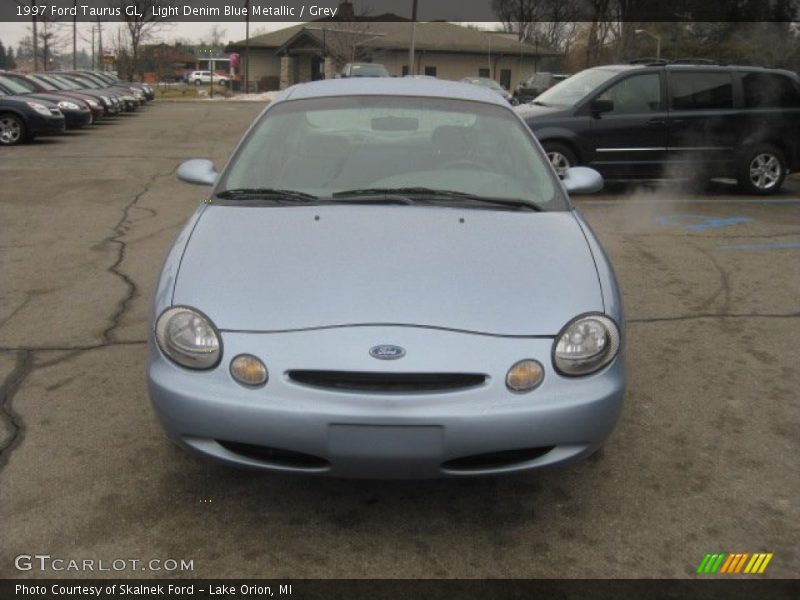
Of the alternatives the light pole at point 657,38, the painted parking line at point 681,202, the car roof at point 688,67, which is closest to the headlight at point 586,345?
the painted parking line at point 681,202

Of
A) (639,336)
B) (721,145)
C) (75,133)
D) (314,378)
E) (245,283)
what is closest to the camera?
(314,378)

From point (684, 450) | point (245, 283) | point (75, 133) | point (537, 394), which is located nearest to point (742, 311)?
point (684, 450)

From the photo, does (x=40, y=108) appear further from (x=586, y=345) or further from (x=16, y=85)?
(x=586, y=345)

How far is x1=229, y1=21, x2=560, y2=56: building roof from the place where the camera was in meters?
51.8

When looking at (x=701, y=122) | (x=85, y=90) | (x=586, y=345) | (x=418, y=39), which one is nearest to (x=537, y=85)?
(x=85, y=90)

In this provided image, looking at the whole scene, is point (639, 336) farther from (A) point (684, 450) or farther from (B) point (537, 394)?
(B) point (537, 394)

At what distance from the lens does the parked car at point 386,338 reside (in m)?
2.61

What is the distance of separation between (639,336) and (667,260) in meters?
2.26

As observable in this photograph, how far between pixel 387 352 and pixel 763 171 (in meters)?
9.67

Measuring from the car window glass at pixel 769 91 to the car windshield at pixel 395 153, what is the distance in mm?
7569

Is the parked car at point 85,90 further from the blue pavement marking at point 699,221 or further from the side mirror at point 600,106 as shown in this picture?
the blue pavement marking at point 699,221

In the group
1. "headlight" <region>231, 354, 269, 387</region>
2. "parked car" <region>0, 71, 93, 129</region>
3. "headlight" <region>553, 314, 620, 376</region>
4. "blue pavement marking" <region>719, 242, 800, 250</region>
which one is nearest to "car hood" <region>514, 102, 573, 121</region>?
"blue pavement marking" <region>719, 242, 800, 250</region>

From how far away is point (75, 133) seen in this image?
1975 cm

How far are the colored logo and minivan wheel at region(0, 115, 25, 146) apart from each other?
54.5 ft
